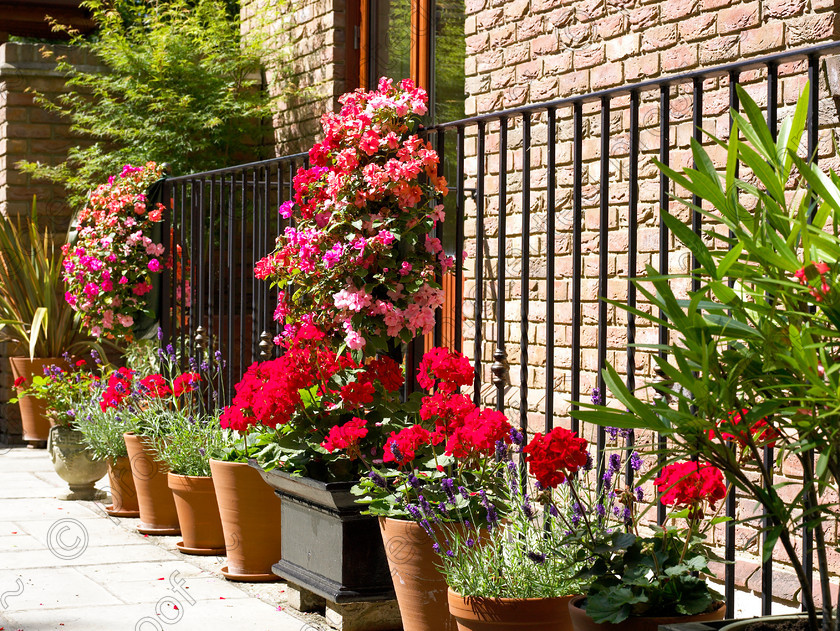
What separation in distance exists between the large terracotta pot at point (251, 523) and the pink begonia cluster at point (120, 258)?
7.28ft

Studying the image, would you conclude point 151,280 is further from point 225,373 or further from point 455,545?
point 455,545

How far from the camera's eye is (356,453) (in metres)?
3.18

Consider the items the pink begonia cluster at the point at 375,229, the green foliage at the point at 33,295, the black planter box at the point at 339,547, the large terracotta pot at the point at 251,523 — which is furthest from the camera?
the green foliage at the point at 33,295

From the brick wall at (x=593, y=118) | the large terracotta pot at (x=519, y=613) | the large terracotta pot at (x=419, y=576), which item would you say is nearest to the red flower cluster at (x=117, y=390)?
the brick wall at (x=593, y=118)

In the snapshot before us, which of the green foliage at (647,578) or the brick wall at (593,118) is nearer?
the green foliage at (647,578)

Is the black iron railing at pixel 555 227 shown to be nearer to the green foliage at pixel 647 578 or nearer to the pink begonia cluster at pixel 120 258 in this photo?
the pink begonia cluster at pixel 120 258

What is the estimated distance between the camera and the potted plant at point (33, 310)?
7750 millimetres

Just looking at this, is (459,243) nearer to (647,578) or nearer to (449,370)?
(449,370)

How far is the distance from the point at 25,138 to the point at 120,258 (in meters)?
2.86

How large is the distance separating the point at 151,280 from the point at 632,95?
398 cm

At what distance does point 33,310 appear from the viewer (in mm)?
7863

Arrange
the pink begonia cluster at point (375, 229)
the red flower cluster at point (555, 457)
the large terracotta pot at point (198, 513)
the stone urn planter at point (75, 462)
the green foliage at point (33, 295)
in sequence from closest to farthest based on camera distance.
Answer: the red flower cluster at point (555, 457) < the pink begonia cluster at point (375, 229) < the large terracotta pot at point (198, 513) < the stone urn planter at point (75, 462) < the green foliage at point (33, 295)

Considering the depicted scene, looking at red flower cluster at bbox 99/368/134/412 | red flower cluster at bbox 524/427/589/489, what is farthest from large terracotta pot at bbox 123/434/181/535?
red flower cluster at bbox 524/427/589/489

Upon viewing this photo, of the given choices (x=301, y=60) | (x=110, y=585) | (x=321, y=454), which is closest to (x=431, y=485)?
(x=321, y=454)
